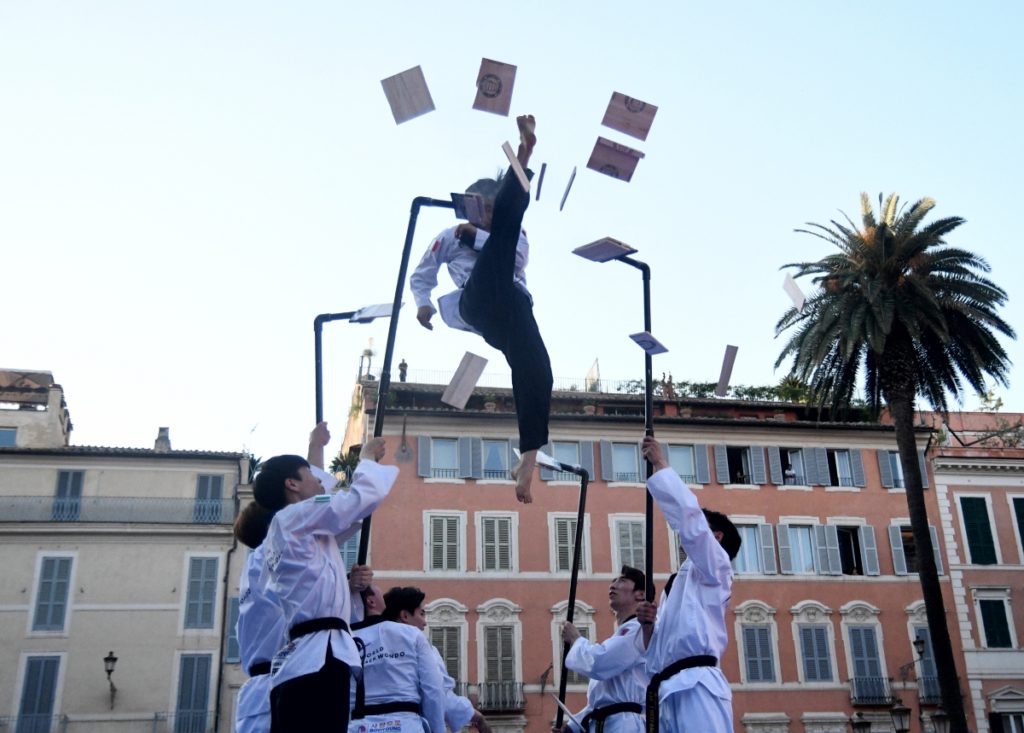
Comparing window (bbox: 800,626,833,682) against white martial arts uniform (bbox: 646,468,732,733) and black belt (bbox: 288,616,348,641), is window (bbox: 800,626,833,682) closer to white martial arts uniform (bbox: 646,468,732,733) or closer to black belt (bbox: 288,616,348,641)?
white martial arts uniform (bbox: 646,468,732,733)

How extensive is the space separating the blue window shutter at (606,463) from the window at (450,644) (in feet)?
22.9

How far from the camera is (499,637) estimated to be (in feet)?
111

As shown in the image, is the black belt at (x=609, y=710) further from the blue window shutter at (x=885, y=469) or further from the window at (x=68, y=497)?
the blue window shutter at (x=885, y=469)

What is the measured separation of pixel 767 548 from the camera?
3672 centimetres

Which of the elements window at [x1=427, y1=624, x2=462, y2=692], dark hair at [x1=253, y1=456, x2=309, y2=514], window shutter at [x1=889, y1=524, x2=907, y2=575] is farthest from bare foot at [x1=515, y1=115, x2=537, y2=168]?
window shutter at [x1=889, y1=524, x2=907, y2=575]

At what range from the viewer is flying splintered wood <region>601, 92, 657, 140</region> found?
7355mm

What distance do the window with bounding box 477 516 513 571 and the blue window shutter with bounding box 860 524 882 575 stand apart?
39.6 feet

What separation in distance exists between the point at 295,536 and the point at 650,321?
3.60m

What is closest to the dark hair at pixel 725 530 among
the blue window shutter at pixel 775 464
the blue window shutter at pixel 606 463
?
the blue window shutter at pixel 606 463

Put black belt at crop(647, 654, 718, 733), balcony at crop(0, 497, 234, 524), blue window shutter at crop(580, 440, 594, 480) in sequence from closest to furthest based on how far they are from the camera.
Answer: black belt at crop(647, 654, 718, 733) < balcony at crop(0, 497, 234, 524) < blue window shutter at crop(580, 440, 594, 480)

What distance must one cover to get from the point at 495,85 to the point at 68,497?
32.0 metres

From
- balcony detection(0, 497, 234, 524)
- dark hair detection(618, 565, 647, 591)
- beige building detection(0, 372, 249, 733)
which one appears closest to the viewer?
dark hair detection(618, 565, 647, 591)

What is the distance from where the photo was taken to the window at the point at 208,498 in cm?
3556

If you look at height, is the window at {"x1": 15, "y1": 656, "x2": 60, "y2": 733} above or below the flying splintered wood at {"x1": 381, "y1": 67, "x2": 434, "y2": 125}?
below
